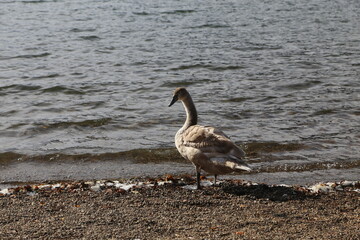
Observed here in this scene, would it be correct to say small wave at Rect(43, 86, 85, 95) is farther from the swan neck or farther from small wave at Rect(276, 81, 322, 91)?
the swan neck

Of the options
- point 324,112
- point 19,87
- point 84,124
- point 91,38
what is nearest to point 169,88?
point 84,124

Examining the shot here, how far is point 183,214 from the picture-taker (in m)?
6.76

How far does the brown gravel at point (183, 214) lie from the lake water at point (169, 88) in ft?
5.01

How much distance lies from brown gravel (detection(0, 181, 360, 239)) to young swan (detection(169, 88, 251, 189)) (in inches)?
14.5

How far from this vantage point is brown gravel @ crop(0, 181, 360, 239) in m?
6.07

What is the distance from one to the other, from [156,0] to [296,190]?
24.1 metres

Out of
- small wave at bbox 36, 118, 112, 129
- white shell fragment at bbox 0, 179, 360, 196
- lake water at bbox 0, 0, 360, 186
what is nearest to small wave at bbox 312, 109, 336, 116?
lake water at bbox 0, 0, 360, 186

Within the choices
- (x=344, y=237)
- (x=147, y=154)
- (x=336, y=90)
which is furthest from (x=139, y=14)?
(x=344, y=237)

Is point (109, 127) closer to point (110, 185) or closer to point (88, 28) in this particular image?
point (110, 185)

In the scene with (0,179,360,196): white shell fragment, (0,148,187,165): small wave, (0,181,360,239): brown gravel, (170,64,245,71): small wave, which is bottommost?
(0,148,187,165): small wave

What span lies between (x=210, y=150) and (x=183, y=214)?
1321 mm

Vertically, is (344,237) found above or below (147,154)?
above

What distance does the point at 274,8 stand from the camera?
90.1ft

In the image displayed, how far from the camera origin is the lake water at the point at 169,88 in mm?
10031
